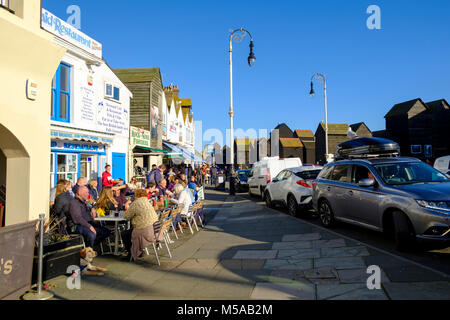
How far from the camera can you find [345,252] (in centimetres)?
597

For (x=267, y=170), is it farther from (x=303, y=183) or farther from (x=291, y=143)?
(x=291, y=143)

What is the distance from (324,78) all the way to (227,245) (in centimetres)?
2230

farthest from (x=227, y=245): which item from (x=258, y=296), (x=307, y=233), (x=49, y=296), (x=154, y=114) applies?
(x=154, y=114)

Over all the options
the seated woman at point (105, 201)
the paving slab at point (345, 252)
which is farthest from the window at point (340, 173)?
the seated woman at point (105, 201)

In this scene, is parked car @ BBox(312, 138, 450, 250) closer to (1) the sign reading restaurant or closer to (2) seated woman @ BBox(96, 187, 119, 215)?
(2) seated woman @ BBox(96, 187, 119, 215)

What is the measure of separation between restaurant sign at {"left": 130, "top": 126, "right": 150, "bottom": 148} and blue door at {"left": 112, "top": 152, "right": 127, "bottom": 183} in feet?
4.08

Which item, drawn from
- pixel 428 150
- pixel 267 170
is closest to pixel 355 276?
pixel 267 170

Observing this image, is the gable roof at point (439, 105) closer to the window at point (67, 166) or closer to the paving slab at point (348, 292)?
the window at point (67, 166)

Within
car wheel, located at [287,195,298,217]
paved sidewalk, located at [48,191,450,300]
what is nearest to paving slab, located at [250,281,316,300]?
paved sidewalk, located at [48,191,450,300]

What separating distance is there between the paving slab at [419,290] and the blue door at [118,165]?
13.6 m

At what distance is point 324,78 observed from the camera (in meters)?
26.3

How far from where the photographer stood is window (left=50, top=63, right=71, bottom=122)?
1184cm

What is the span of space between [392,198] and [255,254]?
2.72 meters

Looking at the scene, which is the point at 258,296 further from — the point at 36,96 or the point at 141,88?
the point at 141,88
